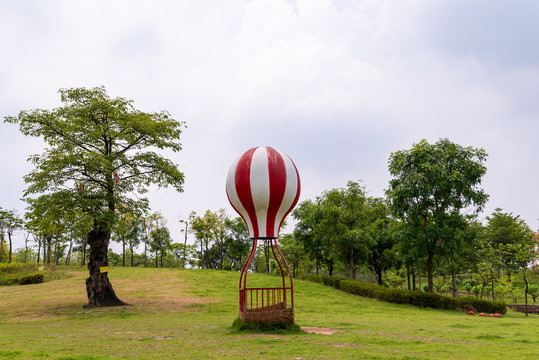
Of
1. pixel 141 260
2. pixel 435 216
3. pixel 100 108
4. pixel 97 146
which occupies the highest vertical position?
pixel 100 108

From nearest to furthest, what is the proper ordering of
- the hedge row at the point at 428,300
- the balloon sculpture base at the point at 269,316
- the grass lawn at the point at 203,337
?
the grass lawn at the point at 203,337 → the balloon sculpture base at the point at 269,316 → the hedge row at the point at 428,300

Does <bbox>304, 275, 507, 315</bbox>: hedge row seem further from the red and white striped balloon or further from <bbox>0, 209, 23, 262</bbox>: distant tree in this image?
<bbox>0, 209, 23, 262</bbox>: distant tree

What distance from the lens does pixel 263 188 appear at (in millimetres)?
12914

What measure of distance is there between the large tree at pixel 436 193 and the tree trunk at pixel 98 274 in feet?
70.2

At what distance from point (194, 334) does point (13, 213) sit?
208ft

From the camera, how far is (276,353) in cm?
897

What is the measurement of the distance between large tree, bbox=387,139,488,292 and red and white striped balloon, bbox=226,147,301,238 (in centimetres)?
1747

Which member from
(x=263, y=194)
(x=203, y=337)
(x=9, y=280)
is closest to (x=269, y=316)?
(x=203, y=337)

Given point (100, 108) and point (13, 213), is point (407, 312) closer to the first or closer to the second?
point (100, 108)

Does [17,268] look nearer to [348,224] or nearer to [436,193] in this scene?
[348,224]

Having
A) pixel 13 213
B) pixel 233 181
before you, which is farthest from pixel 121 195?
pixel 13 213

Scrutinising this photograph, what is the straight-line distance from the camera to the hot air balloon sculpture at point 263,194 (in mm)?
12930

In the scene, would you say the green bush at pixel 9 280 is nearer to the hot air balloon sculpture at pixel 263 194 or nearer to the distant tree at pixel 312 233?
the distant tree at pixel 312 233


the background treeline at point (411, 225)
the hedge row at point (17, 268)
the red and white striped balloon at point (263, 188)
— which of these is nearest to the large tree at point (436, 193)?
the background treeline at point (411, 225)
